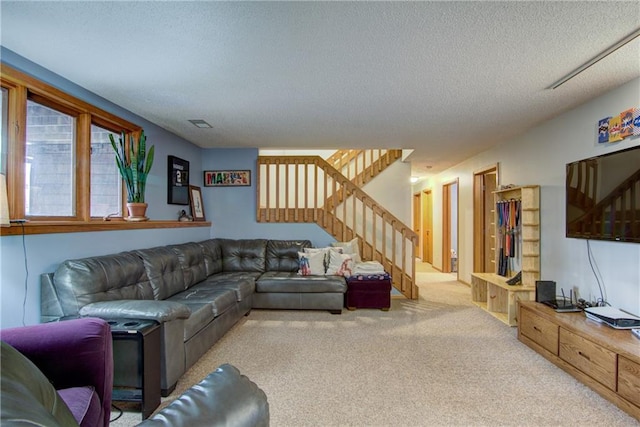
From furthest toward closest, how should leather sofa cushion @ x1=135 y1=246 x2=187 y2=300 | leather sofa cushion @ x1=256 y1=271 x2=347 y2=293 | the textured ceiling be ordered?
leather sofa cushion @ x1=256 y1=271 x2=347 y2=293, leather sofa cushion @ x1=135 y1=246 x2=187 y2=300, the textured ceiling

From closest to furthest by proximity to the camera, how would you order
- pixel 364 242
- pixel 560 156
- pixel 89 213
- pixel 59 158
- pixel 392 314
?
pixel 59 158 < pixel 89 213 < pixel 560 156 < pixel 392 314 < pixel 364 242

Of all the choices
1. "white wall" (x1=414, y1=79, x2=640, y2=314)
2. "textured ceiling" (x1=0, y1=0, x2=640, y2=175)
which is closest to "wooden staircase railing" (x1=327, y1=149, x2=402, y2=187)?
"white wall" (x1=414, y1=79, x2=640, y2=314)

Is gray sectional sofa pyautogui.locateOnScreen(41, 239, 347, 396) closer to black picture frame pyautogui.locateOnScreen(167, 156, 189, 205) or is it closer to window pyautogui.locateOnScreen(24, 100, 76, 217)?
window pyautogui.locateOnScreen(24, 100, 76, 217)

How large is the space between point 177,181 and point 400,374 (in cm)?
363

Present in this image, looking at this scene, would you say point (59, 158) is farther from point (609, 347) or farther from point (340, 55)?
point (609, 347)

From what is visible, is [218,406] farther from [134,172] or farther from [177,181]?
[177,181]

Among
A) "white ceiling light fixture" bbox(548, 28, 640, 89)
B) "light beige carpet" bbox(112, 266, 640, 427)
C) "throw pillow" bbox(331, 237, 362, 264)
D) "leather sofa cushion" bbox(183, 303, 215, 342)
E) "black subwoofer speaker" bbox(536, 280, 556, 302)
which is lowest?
"light beige carpet" bbox(112, 266, 640, 427)

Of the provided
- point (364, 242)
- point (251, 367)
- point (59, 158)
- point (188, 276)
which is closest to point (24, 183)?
point (59, 158)

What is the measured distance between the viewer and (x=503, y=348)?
2.97m

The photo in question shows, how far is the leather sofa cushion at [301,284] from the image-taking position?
4.07 meters

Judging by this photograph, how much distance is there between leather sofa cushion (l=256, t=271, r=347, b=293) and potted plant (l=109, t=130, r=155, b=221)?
1.61 meters


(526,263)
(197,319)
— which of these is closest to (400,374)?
(197,319)

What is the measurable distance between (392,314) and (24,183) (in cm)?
380

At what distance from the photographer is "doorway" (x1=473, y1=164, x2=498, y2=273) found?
5340mm
